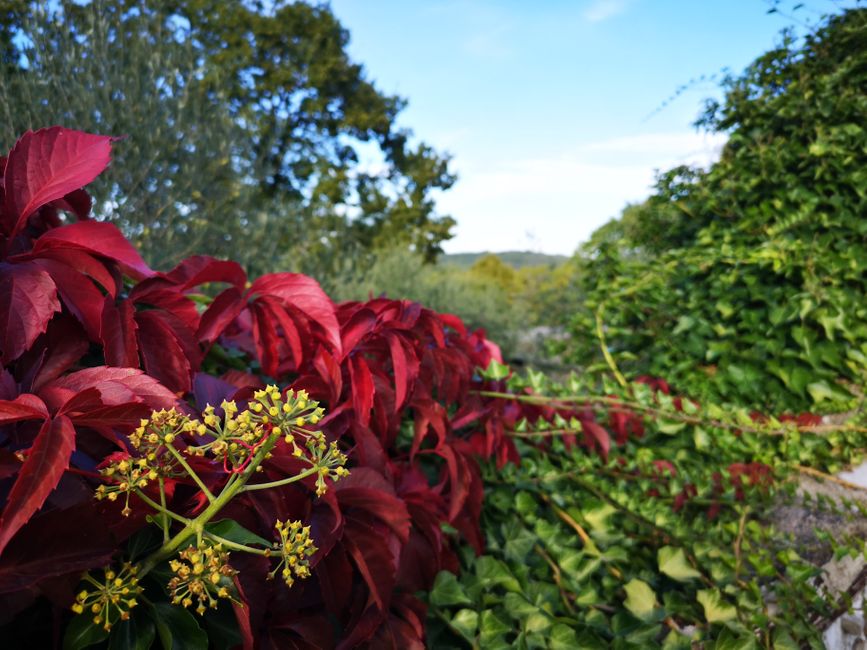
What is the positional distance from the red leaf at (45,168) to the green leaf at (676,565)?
4.38 ft

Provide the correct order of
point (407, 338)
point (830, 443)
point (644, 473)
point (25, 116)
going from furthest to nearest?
point (25, 116) → point (830, 443) → point (644, 473) → point (407, 338)

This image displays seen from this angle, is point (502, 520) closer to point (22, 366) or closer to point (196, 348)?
point (196, 348)

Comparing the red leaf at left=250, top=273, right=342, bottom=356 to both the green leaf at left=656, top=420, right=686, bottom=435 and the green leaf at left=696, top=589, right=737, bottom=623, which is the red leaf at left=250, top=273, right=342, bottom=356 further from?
the green leaf at left=656, top=420, right=686, bottom=435

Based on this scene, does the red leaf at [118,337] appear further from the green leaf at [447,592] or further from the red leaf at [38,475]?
the green leaf at [447,592]

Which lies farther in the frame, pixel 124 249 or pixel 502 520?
pixel 502 520

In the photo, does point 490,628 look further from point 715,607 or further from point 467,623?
point 715,607

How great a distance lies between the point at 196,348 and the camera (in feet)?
2.79

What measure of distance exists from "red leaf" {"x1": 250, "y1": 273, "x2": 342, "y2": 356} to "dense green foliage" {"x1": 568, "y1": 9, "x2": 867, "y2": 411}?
2.23 m

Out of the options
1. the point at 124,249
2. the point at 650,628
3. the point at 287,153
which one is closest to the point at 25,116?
the point at 124,249

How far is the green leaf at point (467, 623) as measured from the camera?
3.40ft

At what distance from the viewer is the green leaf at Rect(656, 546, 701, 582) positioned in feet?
4.17

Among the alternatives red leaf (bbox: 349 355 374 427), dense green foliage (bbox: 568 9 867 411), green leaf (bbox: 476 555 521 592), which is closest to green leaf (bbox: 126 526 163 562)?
red leaf (bbox: 349 355 374 427)

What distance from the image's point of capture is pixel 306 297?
0.95m

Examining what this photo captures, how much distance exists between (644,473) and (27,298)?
1.57 m
